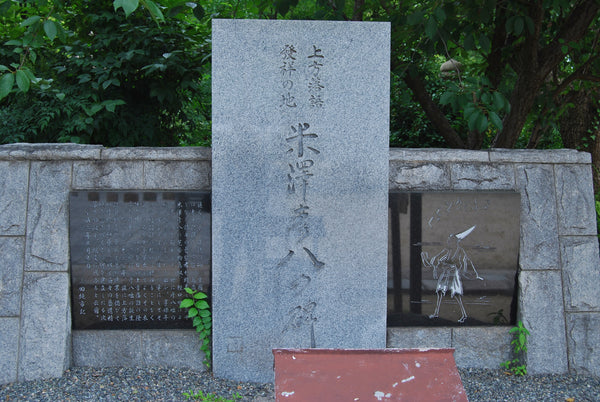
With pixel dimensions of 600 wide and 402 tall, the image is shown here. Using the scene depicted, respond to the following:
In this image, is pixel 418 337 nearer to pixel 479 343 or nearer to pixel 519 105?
pixel 479 343

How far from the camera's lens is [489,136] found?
23.3 ft

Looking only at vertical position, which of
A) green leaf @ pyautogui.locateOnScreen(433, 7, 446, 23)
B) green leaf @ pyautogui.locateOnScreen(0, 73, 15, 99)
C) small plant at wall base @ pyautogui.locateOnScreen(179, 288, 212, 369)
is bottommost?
small plant at wall base @ pyautogui.locateOnScreen(179, 288, 212, 369)

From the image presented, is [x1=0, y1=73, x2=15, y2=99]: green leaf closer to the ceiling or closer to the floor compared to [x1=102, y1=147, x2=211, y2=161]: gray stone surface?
closer to the ceiling

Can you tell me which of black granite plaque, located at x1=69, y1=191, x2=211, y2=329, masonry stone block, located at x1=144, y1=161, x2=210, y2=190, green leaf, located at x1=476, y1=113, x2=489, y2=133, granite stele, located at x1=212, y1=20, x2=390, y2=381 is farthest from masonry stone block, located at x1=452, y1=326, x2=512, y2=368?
masonry stone block, located at x1=144, y1=161, x2=210, y2=190

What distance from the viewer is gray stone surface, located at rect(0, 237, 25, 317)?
11.5 ft

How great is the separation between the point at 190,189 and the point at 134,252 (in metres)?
0.56

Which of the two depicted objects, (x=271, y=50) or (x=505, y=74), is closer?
(x=271, y=50)

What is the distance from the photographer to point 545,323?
371 cm

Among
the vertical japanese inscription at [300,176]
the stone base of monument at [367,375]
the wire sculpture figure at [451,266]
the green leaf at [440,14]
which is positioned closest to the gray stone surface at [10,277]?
the vertical japanese inscription at [300,176]

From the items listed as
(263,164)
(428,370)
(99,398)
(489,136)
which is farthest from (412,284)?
(489,136)

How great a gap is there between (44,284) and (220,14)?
2787mm

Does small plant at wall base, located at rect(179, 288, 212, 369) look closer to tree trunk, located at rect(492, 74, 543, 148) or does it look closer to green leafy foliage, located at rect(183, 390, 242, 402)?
green leafy foliage, located at rect(183, 390, 242, 402)

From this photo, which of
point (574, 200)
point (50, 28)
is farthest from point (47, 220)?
point (574, 200)

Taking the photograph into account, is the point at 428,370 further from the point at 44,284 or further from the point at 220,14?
the point at 220,14
